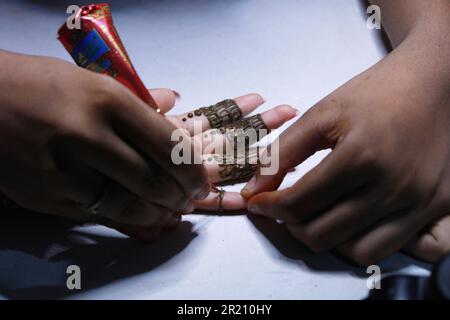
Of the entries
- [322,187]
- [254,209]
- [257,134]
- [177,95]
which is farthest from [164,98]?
[322,187]

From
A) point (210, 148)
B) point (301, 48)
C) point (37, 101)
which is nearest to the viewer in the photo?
point (37, 101)

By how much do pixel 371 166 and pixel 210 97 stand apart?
421 mm

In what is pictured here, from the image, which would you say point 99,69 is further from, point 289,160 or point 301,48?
point 301,48

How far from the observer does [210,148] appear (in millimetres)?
916

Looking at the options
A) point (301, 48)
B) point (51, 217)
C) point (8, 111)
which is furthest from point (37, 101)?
point (301, 48)

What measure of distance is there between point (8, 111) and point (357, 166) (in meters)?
0.43

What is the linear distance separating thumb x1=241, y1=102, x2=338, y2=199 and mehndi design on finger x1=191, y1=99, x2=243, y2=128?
194mm

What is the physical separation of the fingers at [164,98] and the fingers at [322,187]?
0.31 m

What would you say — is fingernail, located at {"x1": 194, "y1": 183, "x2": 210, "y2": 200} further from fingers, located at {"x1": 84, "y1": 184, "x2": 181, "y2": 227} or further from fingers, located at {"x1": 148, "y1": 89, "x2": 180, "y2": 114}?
fingers, located at {"x1": 148, "y1": 89, "x2": 180, "y2": 114}

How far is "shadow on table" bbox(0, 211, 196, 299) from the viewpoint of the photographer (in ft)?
2.37

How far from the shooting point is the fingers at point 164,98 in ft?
3.06

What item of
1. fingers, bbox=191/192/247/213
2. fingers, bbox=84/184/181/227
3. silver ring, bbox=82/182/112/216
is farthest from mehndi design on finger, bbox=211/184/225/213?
silver ring, bbox=82/182/112/216

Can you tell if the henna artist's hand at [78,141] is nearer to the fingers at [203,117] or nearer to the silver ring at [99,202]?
the silver ring at [99,202]
